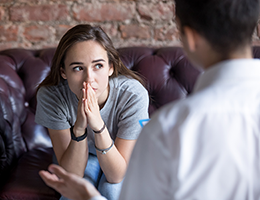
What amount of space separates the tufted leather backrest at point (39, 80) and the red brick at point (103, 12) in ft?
1.26

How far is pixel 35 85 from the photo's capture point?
1644 mm

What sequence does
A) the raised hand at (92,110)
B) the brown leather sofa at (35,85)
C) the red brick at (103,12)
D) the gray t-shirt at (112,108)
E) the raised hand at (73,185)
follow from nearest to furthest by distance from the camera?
1. the raised hand at (73,185)
2. the raised hand at (92,110)
3. the gray t-shirt at (112,108)
4. the brown leather sofa at (35,85)
5. the red brick at (103,12)

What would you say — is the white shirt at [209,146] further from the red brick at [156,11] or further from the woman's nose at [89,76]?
the red brick at [156,11]

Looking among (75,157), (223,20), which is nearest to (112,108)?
(75,157)

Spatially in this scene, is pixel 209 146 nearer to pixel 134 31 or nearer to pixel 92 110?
pixel 92 110

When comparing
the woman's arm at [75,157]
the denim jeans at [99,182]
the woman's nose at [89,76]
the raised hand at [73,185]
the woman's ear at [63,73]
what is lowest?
the denim jeans at [99,182]

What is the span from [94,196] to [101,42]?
793mm

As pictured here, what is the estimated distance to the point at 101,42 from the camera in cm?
122

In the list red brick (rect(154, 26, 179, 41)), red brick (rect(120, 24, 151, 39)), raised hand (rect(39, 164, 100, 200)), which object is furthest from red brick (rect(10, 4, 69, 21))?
raised hand (rect(39, 164, 100, 200))

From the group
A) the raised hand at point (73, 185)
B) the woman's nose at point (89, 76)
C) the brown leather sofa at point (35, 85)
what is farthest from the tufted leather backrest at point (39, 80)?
the raised hand at point (73, 185)

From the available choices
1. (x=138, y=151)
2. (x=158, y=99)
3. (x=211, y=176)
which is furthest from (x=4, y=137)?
(x=211, y=176)

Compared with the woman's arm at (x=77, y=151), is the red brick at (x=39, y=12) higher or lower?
higher

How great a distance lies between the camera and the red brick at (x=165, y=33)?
199cm

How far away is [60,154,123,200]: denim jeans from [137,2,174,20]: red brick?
113 centimetres
